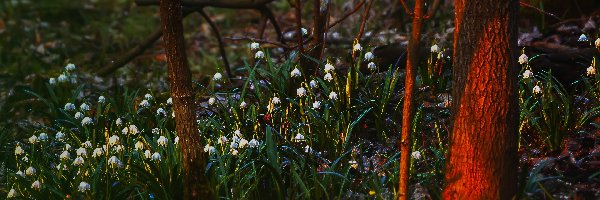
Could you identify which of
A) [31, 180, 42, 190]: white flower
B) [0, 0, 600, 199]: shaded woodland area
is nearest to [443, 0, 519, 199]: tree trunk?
[0, 0, 600, 199]: shaded woodland area

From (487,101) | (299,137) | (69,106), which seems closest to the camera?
(487,101)

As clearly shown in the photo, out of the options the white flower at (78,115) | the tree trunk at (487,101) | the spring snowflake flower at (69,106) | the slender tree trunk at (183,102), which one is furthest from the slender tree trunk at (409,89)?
the spring snowflake flower at (69,106)

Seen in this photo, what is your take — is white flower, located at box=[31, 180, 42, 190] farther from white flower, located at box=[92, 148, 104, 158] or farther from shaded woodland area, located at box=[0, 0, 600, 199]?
white flower, located at box=[92, 148, 104, 158]

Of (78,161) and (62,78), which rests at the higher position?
(62,78)

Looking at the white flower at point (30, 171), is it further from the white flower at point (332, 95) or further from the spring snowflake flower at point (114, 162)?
the white flower at point (332, 95)

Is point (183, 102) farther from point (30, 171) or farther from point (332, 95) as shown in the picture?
point (332, 95)

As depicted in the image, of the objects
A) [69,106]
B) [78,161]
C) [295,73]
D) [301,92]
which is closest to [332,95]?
[301,92]
